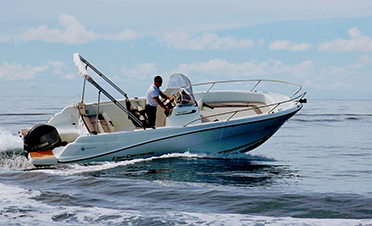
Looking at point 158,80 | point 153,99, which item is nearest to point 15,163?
point 153,99

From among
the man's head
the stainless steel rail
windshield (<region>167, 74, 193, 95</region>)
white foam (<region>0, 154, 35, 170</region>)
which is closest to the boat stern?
white foam (<region>0, 154, 35, 170</region>)

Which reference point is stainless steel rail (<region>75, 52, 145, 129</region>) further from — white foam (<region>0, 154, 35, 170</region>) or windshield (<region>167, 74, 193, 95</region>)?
white foam (<region>0, 154, 35, 170</region>)

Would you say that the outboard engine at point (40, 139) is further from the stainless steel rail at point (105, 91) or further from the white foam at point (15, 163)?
the stainless steel rail at point (105, 91)

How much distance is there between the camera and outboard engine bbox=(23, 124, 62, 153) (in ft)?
30.9

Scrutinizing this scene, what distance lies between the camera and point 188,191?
7.74m

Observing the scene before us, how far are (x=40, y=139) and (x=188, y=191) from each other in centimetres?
373

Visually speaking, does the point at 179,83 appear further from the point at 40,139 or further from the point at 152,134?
the point at 40,139

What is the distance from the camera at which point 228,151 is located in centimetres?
1002

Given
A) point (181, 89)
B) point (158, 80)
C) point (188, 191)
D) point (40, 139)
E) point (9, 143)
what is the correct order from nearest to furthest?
point (188, 191), point (40, 139), point (158, 80), point (181, 89), point (9, 143)

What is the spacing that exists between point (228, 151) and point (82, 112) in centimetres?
369

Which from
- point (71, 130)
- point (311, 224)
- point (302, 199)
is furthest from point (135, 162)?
point (311, 224)

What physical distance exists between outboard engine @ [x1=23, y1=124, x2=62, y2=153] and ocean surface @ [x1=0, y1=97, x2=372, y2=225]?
55cm

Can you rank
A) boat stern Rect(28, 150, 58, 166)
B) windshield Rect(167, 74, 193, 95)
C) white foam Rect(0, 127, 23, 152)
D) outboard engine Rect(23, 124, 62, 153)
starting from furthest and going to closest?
white foam Rect(0, 127, 23, 152)
windshield Rect(167, 74, 193, 95)
outboard engine Rect(23, 124, 62, 153)
boat stern Rect(28, 150, 58, 166)

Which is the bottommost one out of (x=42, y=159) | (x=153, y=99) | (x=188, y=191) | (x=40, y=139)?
(x=188, y=191)
